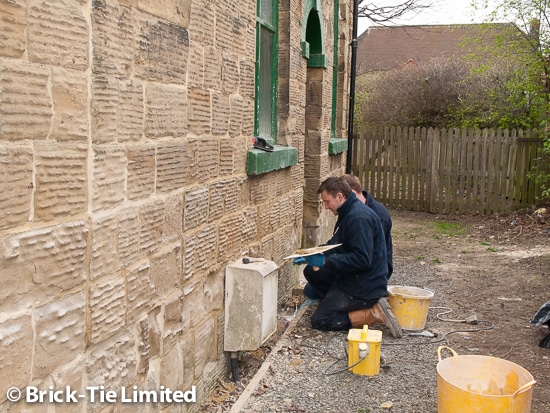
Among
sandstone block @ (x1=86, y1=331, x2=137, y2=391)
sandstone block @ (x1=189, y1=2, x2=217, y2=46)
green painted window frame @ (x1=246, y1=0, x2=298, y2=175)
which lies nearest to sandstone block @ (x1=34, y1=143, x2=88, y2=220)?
sandstone block @ (x1=86, y1=331, x2=137, y2=391)

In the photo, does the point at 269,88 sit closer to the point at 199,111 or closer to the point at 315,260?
the point at 315,260

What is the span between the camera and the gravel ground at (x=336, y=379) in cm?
420

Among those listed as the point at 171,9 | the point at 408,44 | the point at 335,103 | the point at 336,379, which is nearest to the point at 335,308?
the point at 336,379

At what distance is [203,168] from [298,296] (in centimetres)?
352

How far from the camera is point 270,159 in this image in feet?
18.4

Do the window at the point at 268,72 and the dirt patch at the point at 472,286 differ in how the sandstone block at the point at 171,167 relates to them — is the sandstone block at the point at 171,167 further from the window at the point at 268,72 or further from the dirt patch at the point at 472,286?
the window at the point at 268,72

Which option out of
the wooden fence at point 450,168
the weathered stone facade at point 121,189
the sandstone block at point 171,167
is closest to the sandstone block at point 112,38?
the weathered stone facade at point 121,189

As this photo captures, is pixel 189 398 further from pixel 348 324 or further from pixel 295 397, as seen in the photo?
pixel 348 324

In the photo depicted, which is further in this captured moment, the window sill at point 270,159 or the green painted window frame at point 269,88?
the green painted window frame at point 269,88

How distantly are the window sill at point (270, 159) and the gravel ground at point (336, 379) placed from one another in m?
1.54

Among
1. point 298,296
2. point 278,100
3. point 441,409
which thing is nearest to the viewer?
point 441,409

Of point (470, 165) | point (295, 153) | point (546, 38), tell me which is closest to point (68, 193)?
point (295, 153)

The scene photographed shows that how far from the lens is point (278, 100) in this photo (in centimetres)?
657

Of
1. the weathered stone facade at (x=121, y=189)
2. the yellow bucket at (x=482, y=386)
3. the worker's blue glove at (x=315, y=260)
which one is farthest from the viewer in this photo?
the worker's blue glove at (x=315, y=260)
